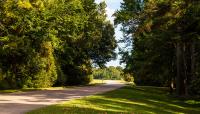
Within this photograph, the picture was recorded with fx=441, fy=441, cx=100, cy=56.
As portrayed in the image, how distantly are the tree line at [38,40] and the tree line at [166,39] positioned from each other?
21.6ft

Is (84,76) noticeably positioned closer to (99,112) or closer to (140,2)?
(140,2)

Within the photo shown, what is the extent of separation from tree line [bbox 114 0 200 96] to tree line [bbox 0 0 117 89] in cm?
659

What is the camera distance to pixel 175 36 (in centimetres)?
2920

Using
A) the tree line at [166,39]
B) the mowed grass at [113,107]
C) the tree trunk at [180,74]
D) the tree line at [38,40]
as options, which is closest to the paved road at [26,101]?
the mowed grass at [113,107]

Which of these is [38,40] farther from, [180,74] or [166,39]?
[180,74]

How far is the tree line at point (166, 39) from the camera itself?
28484 millimetres

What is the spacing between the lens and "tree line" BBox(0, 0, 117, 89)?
118ft

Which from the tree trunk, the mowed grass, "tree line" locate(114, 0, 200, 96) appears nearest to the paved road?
A: the mowed grass

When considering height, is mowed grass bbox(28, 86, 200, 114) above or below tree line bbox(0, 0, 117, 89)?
below

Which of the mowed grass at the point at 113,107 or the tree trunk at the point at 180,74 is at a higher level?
the tree trunk at the point at 180,74

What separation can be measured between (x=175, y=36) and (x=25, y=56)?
662 inches

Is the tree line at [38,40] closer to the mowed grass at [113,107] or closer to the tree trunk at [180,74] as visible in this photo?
the mowed grass at [113,107]

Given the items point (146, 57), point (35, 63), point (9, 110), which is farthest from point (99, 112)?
point (146, 57)

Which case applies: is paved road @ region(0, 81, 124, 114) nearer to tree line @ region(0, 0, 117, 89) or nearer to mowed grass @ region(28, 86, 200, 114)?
mowed grass @ region(28, 86, 200, 114)
